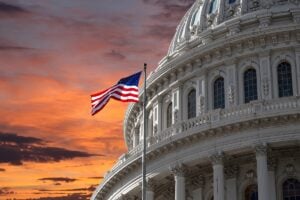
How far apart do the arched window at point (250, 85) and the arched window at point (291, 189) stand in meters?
7.72

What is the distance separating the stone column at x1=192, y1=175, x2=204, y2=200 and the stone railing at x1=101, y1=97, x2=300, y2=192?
353 cm

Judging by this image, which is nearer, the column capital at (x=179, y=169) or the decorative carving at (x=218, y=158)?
the decorative carving at (x=218, y=158)

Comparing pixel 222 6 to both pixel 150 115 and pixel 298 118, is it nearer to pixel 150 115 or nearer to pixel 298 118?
pixel 150 115

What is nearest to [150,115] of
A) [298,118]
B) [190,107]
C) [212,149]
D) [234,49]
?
[190,107]

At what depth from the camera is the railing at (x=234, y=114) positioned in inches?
2025

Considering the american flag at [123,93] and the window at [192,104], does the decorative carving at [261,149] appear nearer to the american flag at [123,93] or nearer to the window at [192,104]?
the american flag at [123,93]

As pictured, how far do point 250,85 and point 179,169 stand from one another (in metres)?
8.86

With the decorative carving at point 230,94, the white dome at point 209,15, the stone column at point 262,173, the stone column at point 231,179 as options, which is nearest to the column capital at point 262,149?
the stone column at point 262,173

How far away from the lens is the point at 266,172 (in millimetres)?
51156

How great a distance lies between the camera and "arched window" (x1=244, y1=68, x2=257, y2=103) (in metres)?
59.2

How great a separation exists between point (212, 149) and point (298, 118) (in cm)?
612

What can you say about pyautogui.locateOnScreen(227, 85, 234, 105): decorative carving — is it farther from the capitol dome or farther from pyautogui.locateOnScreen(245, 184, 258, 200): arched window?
pyautogui.locateOnScreen(245, 184, 258, 200): arched window

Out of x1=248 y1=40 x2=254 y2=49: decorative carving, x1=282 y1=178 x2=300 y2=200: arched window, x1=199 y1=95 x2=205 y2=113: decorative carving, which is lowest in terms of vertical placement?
x1=282 y1=178 x2=300 y2=200: arched window

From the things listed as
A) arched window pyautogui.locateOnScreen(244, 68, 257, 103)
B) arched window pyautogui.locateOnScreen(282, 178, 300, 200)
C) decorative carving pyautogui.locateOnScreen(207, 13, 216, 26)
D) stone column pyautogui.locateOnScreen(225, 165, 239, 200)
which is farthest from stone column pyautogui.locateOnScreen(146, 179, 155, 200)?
decorative carving pyautogui.locateOnScreen(207, 13, 216, 26)
